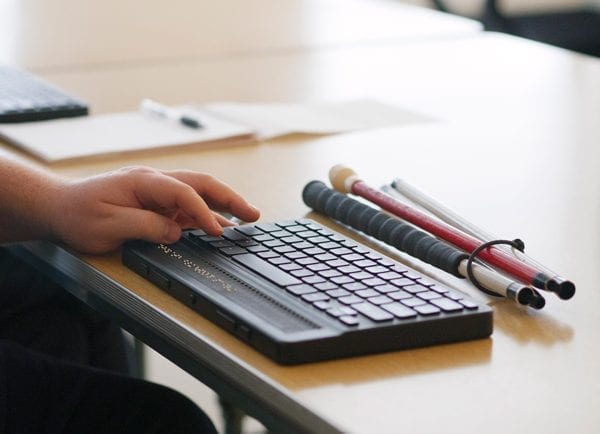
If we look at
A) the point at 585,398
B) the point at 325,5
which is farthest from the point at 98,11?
the point at 585,398

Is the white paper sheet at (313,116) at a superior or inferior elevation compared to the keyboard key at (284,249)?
inferior

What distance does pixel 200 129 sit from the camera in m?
1.53

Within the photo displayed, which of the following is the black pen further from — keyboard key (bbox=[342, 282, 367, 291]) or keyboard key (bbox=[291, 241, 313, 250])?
keyboard key (bbox=[342, 282, 367, 291])

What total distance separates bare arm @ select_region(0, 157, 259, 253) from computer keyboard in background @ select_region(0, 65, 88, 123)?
1.40 feet

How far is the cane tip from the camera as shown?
3.88ft

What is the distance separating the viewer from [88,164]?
1.37m

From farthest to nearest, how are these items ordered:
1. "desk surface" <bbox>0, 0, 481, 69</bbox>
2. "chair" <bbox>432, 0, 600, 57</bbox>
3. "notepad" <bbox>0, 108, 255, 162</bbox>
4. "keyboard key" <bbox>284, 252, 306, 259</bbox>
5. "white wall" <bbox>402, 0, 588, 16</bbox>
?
"white wall" <bbox>402, 0, 588, 16</bbox>, "chair" <bbox>432, 0, 600, 57</bbox>, "desk surface" <bbox>0, 0, 481, 69</bbox>, "notepad" <bbox>0, 108, 255, 162</bbox>, "keyboard key" <bbox>284, 252, 306, 259</bbox>

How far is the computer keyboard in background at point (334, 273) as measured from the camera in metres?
0.85

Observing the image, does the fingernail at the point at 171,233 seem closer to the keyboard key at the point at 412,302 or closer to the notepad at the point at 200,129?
the keyboard key at the point at 412,302

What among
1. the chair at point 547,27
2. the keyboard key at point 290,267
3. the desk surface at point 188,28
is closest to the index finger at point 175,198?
the keyboard key at point 290,267

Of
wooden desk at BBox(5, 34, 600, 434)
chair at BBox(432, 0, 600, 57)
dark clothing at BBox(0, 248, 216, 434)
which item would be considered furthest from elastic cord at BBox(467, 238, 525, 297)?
chair at BBox(432, 0, 600, 57)

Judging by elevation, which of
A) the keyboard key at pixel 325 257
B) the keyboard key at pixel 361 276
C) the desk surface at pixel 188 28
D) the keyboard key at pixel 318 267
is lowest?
the desk surface at pixel 188 28

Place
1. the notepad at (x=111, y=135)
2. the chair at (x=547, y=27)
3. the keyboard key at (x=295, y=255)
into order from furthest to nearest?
the chair at (x=547, y=27), the notepad at (x=111, y=135), the keyboard key at (x=295, y=255)

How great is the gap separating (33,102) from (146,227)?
64 centimetres
